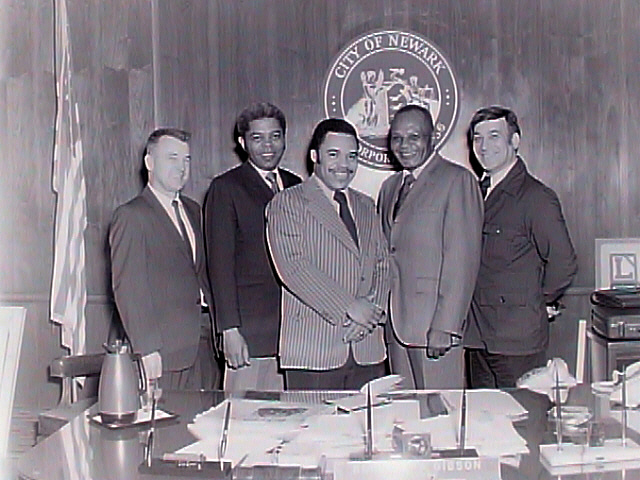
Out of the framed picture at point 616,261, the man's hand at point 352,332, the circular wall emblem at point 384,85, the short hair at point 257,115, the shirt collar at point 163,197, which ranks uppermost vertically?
the circular wall emblem at point 384,85

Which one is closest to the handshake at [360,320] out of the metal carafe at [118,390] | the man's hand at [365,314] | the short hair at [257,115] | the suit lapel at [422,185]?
the man's hand at [365,314]

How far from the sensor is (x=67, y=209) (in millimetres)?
3963

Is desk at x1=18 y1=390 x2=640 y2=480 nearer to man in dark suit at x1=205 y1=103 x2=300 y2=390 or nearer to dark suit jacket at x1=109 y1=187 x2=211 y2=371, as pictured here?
dark suit jacket at x1=109 y1=187 x2=211 y2=371

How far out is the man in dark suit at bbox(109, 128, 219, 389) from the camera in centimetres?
356

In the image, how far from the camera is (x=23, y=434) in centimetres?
352

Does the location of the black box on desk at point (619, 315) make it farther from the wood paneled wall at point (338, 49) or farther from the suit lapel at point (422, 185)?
the suit lapel at point (422, 185)

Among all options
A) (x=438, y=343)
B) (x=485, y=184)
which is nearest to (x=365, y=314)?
(x=438, y=343)

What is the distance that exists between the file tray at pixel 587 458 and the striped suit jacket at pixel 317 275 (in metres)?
1.55

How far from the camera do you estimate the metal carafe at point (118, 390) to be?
2559 mm

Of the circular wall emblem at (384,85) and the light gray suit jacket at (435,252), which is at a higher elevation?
the circular wall emblem at (384,85)

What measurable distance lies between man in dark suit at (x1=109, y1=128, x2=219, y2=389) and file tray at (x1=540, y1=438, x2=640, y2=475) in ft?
5.52

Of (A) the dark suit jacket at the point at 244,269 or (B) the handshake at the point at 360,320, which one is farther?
(A) the dark suit jacket at the point at 244,269

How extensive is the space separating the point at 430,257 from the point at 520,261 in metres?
0.35

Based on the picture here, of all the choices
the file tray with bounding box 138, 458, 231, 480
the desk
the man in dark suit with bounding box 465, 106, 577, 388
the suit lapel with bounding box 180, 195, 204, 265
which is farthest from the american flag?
the file tray with bounding box 138, 458, 231, 480
